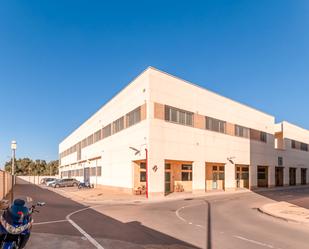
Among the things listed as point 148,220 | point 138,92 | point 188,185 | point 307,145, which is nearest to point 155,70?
point 138,92

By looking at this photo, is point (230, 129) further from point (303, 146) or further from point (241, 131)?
point (303, 146)

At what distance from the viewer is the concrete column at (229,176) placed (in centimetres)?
3809

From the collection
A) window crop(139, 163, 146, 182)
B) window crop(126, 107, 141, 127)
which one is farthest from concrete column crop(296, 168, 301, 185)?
window crop(126, 107, 141, 127)

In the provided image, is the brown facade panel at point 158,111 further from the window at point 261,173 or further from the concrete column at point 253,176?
the window at point 261,173

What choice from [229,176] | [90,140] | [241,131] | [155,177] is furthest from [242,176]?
[90,140]

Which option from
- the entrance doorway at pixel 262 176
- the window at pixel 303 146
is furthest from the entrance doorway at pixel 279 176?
the window at pixel 303 146

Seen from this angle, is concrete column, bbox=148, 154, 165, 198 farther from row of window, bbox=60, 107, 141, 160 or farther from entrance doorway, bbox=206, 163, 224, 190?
entrance doorway, bbox=206, 163, 224, 190

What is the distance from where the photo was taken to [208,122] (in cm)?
3625

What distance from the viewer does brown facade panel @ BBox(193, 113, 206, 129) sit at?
34.4 m

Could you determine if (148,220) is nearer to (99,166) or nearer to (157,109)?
(157,109)

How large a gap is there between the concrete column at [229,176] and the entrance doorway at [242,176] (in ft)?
8.74

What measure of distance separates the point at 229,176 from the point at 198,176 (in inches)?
266

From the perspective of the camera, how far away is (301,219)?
1389cm

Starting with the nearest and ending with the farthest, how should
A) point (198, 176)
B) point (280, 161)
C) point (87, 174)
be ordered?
1. point (198, 176)
2. point (280, 161)
3. point (87, 174)
